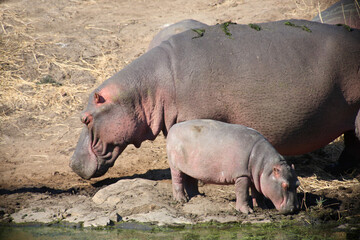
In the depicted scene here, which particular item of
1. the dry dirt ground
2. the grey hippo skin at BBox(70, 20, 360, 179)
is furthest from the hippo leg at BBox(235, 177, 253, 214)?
the grey hippo skin at BBox(70, 20, 360, 179)

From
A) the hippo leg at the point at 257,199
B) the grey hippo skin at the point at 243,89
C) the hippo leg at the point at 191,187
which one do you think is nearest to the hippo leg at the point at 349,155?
the grey hippo skin at the point at 243,89

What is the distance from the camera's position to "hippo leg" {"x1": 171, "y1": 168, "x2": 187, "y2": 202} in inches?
223

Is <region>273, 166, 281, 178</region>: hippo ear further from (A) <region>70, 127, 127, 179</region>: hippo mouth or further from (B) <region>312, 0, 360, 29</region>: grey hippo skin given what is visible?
(B) <region>312, 0, 360, 29</region>: grey hippo skin

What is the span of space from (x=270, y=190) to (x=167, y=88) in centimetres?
170

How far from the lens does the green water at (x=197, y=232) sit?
504cm

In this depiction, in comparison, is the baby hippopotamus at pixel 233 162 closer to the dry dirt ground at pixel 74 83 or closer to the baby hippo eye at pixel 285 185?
the baby hippo eye at pixel 285 185

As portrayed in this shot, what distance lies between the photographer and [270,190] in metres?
5.09

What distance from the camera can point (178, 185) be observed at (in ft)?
18.7

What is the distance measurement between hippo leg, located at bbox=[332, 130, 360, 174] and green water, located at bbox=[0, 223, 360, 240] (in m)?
1.76

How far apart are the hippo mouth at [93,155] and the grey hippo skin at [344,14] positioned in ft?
13.0

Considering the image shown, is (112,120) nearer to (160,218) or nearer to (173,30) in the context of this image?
(160,218)

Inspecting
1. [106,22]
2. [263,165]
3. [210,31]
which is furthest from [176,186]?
[106,22]

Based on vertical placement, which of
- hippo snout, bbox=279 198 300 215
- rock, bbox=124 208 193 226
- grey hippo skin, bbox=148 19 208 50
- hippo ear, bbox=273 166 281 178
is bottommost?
rock, bbox=124 208 193 226

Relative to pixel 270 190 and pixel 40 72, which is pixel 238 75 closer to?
pixel 270 190
